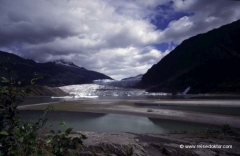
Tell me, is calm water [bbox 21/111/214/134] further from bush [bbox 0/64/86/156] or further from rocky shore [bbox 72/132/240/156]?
bush [bbox 0/64/86/156]

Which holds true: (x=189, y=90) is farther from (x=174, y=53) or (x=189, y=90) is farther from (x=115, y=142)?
(x=115, y=142)

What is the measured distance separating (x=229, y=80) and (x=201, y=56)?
40707 mm

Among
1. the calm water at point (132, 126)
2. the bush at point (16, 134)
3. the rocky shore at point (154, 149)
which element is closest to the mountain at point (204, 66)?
the calm water at point (132, 126)

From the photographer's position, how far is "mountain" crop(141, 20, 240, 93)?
88300 mm

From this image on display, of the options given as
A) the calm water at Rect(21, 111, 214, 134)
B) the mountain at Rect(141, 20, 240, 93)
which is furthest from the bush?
the mountain at Rect(141, 20, 240, 93)

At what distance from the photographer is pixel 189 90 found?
91750mm

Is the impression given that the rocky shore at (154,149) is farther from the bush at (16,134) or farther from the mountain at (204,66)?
the mountain at (204,66)

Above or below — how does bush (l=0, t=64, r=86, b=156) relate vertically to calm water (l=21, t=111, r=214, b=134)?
above

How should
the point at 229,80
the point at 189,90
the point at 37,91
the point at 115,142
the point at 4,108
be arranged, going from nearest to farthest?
1. the point at 4,108
2. the point at 115,142
3. the point at 229,80
4. the point at 189,90
5. the point at 37,91

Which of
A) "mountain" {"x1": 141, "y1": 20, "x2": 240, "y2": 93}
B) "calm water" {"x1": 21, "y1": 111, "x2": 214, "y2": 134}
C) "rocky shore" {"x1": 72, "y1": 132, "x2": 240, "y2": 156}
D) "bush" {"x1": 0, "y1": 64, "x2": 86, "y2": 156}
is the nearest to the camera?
"bush" {"x1": 0, "y1": 64, "x2": 86, "y2": 156}

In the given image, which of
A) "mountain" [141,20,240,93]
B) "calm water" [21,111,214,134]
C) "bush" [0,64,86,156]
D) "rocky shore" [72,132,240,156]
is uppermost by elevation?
"mountain" [141,20,240,93]

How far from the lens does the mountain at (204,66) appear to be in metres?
88.3

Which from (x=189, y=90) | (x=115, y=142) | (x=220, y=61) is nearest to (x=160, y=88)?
(x=189, y=90)

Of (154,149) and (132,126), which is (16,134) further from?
(132,126)
